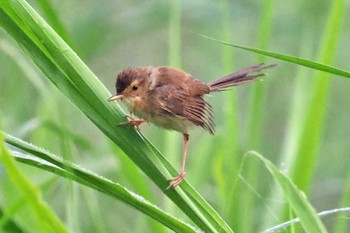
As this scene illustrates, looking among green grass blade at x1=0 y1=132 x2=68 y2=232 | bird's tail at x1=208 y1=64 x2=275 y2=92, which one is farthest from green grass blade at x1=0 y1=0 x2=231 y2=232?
bird's tail at x1=208 y1=64 x2=275 y2=92

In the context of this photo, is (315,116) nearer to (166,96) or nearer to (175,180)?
(166,96)

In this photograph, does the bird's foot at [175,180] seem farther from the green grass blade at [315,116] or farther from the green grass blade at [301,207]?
the green grass blade at [315,116]

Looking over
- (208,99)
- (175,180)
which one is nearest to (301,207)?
(175,180)

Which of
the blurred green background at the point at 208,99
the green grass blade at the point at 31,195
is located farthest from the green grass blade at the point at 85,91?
the green grass blade at the point at 31,195

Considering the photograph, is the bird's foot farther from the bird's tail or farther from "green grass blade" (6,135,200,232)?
the bird's tail

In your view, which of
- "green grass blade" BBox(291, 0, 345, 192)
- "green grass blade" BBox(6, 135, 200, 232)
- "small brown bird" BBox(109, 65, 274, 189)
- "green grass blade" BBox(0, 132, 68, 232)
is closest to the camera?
"green grass blade" BBox(0, 132, 68, 232)

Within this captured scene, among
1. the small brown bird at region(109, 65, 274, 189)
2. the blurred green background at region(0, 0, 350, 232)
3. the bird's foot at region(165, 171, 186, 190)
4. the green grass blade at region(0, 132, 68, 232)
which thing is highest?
the green grass blade at region(0, 132, 68, 232)

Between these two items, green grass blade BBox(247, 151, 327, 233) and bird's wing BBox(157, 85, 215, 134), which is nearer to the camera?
green grass blade BBox(247, 151, 327, 233)
